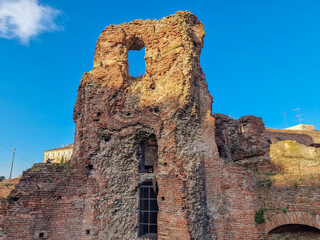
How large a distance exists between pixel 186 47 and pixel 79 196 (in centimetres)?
665

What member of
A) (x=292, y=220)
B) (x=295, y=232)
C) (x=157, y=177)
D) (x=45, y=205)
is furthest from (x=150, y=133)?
(x=295, y=232)

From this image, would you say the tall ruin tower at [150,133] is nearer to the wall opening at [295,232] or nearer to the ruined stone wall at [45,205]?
the ruined stone wall at [45,205]

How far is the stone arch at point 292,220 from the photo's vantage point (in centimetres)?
567

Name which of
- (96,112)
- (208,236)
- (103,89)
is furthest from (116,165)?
(208,236)

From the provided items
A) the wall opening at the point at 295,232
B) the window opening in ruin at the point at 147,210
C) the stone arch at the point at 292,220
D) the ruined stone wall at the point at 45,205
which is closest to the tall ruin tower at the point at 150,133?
the window opening in ruin at the point at 147,210

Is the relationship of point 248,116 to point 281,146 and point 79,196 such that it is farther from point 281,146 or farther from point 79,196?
point 79,196

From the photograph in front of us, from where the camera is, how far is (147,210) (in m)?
7.64

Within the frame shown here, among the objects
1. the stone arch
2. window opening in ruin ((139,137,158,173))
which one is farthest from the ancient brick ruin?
window opening in ruin ((139,137,158,173))

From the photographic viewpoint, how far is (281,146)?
10.2 m

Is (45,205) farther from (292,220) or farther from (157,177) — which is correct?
(292,220)

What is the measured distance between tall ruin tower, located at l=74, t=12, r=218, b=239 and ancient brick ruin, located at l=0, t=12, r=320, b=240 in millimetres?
35

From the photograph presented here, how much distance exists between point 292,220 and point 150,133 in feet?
16.5

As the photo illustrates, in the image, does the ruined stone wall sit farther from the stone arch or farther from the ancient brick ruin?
the stone arch

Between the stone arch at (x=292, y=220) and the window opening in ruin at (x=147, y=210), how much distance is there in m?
3.60
